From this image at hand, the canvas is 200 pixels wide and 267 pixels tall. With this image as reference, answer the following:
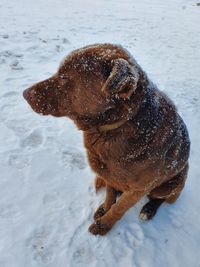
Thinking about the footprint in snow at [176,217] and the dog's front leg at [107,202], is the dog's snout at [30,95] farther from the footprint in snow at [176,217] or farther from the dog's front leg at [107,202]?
the footprint in snow at [176,217]

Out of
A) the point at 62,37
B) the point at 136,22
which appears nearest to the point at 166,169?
the point at 62,37

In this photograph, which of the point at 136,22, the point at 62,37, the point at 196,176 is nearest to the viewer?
the point at 196,176

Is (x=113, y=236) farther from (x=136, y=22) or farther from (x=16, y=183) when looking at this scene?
(x=136, y=22)

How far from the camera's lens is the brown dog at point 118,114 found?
235 centimetres

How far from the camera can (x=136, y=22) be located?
426 inches

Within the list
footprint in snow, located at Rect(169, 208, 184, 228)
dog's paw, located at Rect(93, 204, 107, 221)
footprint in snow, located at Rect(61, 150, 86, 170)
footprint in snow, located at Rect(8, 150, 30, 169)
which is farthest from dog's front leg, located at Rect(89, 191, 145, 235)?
footprint in snow, located at Rect(8, 150, 30, 169)

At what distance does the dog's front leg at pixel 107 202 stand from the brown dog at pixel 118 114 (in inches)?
9.2

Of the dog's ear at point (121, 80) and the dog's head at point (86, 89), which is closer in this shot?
the dog's ear at point (121, 80)

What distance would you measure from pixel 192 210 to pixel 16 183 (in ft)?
6.15

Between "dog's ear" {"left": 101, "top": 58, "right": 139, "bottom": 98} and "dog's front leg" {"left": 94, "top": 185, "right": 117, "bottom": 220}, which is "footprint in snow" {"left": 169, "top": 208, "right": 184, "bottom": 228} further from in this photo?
"dog's ear" {"left": 101, "top": 58, "right": 139, "bottom": 98}

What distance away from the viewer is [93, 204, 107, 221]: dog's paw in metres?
3.29

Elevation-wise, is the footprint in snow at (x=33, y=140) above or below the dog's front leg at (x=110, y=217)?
below

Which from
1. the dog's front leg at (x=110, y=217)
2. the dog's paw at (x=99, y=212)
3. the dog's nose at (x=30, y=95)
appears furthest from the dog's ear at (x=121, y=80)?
the dog's paw at (x=99, y=212)

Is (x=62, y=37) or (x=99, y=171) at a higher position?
(x=99, y=171)
